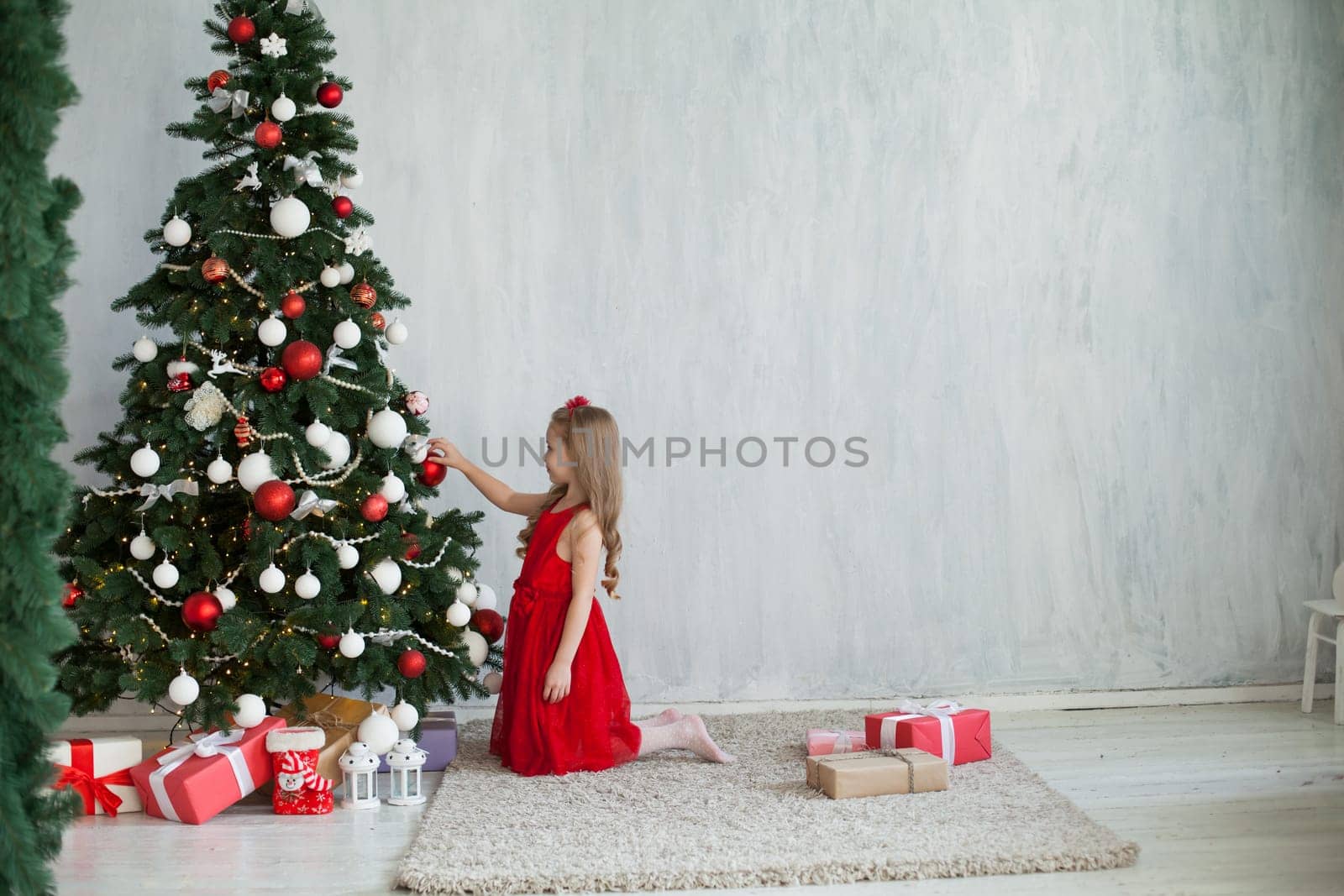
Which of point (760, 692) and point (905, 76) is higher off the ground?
point (905, 76)

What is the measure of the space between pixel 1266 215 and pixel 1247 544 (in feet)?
3.67

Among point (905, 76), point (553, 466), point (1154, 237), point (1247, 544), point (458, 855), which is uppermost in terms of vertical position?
point (905, 76)

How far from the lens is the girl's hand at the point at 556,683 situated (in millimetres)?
3062

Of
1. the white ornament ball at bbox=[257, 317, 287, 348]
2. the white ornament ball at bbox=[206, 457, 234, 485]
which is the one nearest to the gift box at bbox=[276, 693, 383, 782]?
the white ornament ball at bbox=[206, 457, 234, 485]

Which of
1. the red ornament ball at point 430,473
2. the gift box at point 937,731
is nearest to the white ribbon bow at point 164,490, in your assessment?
the red ornament ball at point 430,473

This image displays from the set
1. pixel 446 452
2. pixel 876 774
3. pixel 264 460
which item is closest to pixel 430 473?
pixel 446 452

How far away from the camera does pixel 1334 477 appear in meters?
4.07

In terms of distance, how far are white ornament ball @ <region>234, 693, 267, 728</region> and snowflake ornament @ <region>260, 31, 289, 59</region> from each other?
5.33 ft

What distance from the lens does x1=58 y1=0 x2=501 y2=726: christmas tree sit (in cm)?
291

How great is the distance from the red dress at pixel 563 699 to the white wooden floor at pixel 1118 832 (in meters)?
0.38

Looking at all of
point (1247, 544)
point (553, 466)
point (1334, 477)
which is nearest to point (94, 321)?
point (553, 466)

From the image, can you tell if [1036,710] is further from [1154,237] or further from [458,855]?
[458,855]

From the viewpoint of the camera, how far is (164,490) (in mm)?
2941

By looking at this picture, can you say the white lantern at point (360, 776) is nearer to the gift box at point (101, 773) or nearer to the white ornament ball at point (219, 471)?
the gift box at point (101, 773)
